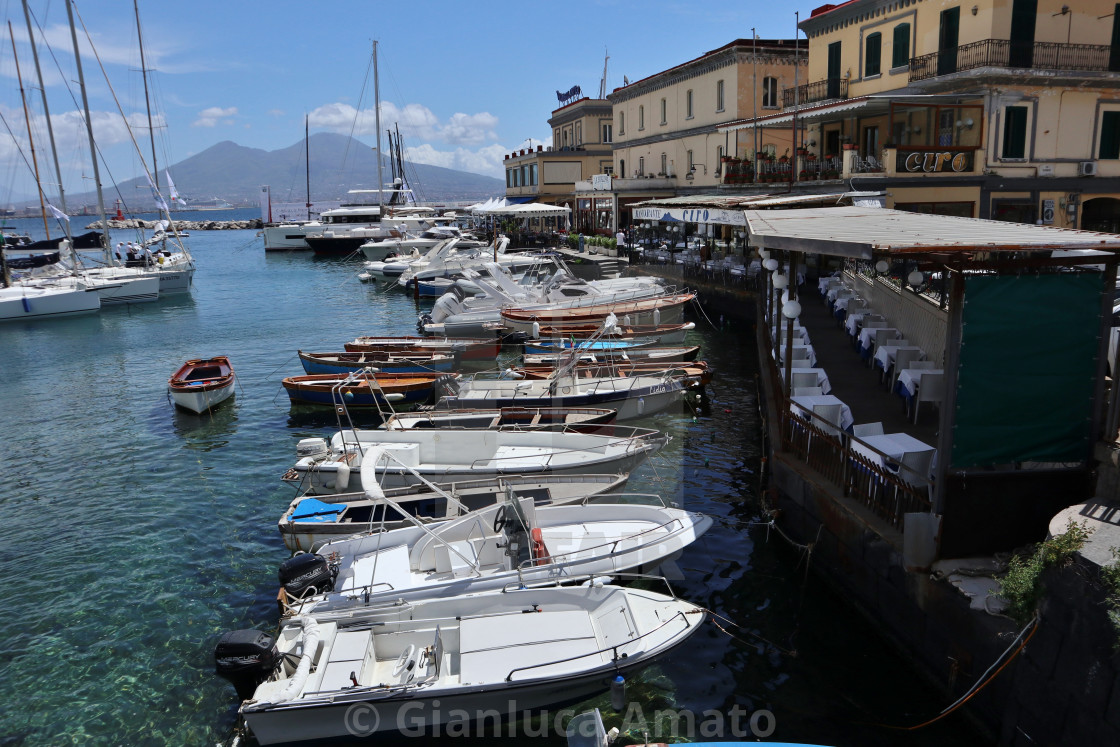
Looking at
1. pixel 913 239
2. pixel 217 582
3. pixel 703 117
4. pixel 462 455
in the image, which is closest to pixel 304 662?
pixel 217 582

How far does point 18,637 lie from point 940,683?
41.9 ft

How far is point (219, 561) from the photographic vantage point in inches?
510

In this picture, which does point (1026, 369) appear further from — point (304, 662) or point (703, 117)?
point (703, 117)

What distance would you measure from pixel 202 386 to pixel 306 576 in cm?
1367

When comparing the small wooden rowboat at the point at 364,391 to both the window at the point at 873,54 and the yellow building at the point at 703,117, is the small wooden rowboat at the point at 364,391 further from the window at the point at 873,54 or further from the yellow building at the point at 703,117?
the window at the point at 873,54

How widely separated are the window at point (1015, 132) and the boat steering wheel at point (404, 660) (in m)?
26.7

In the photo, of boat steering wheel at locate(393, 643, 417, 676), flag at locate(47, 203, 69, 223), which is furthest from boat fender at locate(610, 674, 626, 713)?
flag at locate(47, 203, 69, 223)

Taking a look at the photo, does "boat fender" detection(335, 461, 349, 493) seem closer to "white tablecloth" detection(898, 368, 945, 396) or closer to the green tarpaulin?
the green tarpaulin

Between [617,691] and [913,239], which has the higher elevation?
[913,239]

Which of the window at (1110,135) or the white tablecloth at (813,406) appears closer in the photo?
the white tablecloth at (813,406)

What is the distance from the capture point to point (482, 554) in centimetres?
1059

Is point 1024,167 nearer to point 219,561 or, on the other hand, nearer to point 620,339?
point 620,339

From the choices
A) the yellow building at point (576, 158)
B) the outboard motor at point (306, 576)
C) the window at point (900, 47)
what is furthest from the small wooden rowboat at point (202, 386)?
the yellow building at point (576, 158)

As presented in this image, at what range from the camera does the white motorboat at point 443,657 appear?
8.02 m
